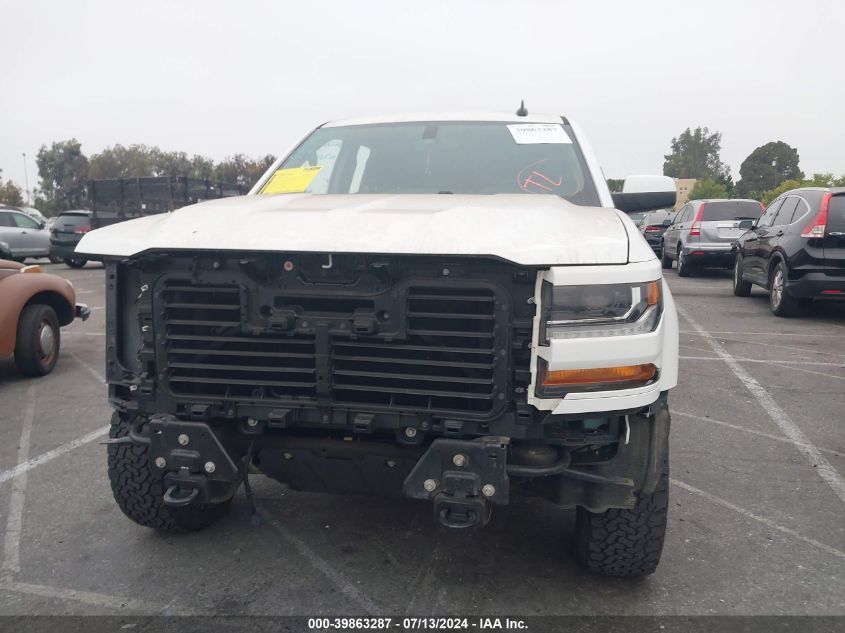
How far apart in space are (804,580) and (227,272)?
2.58 metres

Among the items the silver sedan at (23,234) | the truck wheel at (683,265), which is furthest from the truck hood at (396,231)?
the silver sedan at (23,234)

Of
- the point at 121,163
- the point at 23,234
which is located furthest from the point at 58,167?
the point at 23,234

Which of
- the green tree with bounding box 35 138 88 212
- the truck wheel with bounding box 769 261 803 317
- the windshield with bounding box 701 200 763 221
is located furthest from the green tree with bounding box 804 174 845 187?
the green tree with bounding box 35 138 88 212

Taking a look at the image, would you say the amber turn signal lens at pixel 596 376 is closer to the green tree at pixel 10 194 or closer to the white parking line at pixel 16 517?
the white parking line at pixel 16 517

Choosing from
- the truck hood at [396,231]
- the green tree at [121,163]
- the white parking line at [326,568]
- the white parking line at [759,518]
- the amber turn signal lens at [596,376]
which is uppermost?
the green tree at [121,163]

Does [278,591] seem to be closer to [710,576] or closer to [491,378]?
[491,378]

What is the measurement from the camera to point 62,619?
8.57 feet

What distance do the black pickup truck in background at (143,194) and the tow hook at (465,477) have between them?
18109 mm

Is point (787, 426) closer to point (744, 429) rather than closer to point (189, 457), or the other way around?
point (744, 429)

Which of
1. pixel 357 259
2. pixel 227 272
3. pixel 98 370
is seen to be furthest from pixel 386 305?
pixel 98 370

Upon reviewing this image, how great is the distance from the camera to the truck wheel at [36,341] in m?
6.20

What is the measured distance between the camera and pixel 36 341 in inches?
247

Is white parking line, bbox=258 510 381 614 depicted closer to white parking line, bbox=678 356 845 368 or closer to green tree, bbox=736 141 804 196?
white parking line, bbox=678 356 845 368

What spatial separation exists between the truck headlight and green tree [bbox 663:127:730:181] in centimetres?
9013
